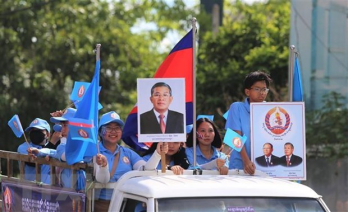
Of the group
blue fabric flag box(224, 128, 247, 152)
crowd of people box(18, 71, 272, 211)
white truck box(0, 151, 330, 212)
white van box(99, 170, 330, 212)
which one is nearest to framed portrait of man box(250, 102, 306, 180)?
crowd of people box(18, 71, 272, 211)

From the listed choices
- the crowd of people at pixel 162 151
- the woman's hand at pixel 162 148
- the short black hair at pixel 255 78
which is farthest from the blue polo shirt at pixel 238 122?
the woman's hand at pixel 162 148

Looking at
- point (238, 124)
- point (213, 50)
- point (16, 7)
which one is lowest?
→ point (238, 124)

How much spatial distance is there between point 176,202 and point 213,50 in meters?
11.2

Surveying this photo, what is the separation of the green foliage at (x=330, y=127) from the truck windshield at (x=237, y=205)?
6874 mm

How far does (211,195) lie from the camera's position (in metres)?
5.57

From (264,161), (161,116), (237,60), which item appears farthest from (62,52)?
(161,116)

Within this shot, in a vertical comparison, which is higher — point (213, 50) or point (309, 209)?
point (213, 50)

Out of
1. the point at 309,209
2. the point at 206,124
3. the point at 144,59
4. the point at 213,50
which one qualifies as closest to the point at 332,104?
the point at 213,50

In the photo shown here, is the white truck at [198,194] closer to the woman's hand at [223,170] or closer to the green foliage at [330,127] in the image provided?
the woman's hand at [223,170]

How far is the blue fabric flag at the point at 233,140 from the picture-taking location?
6656 mm

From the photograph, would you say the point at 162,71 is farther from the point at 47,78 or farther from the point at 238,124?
the point at 47,78

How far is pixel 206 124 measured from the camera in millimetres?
7770

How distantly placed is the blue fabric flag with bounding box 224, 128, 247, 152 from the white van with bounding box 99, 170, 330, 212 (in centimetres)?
57

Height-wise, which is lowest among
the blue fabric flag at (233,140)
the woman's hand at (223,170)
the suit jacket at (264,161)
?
the woman's hand at (223,170)
